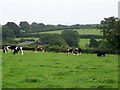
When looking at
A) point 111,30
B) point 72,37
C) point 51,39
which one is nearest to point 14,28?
point 72,37

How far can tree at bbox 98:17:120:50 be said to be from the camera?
187 feet

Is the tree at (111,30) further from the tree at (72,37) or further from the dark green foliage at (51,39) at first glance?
the tree at (72,37)

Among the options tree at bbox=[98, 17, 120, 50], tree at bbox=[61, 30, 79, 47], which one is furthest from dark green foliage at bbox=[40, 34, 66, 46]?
tree at bbox=[98, 17, 120, 50]

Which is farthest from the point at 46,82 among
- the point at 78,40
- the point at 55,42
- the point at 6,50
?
the point at 78,40

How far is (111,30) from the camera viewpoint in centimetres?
6081

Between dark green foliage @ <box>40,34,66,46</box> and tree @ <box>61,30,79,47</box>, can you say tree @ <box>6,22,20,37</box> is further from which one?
dark green foliage @ <box>40,34,66,46</box>

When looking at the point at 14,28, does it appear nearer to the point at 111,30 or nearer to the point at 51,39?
the point at 51,39

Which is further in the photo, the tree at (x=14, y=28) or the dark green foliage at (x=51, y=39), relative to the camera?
the tree at (x=14, y=28)

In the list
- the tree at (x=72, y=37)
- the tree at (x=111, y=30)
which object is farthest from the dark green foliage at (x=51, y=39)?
the tree at (x=111, y=30)

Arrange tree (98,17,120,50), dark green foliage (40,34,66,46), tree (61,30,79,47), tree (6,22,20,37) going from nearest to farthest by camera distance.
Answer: tree (98,17,120,50), dark green foliage (40,34,66,46), tree (61,30,79,47), tree (6,22,20,37)

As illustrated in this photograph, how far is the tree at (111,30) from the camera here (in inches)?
2239

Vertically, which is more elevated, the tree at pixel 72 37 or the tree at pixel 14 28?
the tree at pixel 14 28

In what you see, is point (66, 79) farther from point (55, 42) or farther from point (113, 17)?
point (55, 42)

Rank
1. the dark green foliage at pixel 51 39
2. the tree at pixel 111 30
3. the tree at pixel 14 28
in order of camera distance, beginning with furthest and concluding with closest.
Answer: the tree at pixel 14 28 → the dark green foliage at pixel 51 39 → the tree at pixel 111 30
